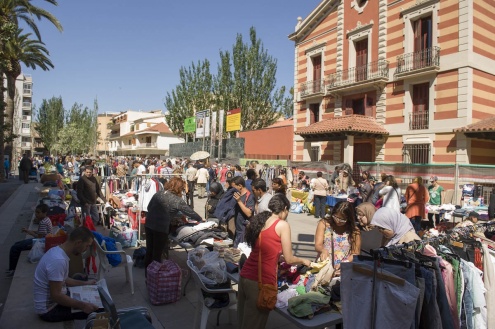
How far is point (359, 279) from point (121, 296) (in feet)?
13.2

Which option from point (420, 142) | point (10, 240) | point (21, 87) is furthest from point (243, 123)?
point (21, 87)

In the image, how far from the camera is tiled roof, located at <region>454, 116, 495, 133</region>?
14692 millimetres

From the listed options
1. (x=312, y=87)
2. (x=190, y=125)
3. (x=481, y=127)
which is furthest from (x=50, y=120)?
(x=481, y=127)

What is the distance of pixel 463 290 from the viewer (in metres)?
3.06

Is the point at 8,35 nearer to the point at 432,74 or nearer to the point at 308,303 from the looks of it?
the point at 308,303

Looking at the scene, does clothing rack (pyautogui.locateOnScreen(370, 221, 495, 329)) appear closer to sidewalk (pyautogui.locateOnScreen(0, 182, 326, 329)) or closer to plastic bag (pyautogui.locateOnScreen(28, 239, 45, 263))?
sidewalk (pyautogui.locateOnScreen(0, 182, 326, 329))

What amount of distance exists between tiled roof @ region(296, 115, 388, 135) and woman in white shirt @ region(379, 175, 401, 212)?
9944 millimetres

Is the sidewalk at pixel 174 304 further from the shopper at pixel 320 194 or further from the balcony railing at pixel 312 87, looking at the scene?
the balcony railing at pixel 312 87

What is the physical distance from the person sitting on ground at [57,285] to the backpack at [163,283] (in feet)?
3.72

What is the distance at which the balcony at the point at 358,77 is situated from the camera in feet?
63.7

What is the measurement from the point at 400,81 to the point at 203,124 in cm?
1448

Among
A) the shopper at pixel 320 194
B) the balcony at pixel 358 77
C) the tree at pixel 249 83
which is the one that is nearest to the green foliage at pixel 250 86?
the tree at pixel 249 83

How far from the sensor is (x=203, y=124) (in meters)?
27.2

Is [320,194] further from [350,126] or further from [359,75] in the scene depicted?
[359,75]
